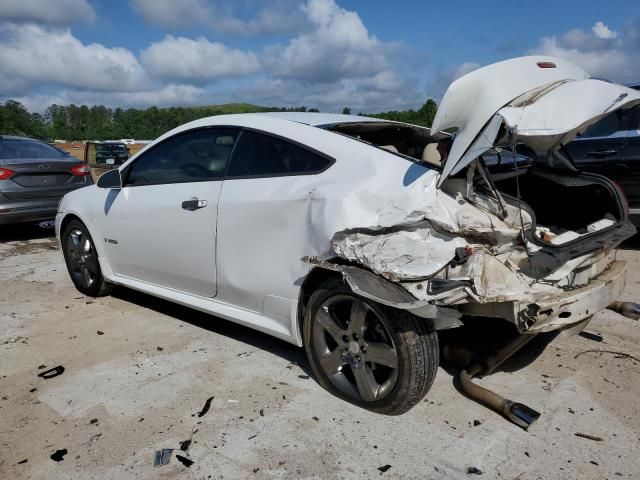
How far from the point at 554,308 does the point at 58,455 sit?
2.50 meters

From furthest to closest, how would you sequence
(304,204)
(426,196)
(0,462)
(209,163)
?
(209,163) → (304,204) → (426,196) → (0,462)

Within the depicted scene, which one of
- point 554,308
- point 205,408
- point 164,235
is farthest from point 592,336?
point 164,235

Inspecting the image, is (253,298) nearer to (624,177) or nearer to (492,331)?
(492,331)

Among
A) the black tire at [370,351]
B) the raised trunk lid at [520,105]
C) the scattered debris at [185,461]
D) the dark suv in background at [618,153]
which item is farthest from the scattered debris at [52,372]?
the dark suv in background at [618,153]

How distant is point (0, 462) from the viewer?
8.45ft

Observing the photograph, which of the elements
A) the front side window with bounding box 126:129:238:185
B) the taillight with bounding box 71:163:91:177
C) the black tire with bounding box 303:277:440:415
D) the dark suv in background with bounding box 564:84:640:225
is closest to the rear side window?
the front side window with bounding box 126:129:238:185

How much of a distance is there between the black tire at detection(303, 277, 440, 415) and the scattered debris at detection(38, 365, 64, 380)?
1681 mm

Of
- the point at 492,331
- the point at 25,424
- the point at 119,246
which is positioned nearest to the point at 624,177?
the point at 492,331

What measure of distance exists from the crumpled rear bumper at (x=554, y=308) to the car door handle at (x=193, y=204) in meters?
1.81

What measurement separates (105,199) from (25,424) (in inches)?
83.8

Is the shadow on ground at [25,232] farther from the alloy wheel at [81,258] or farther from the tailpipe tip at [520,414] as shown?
the tailpipe tip at [520,414]

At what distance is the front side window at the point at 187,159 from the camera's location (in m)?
3.64

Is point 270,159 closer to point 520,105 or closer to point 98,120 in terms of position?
point 520,105

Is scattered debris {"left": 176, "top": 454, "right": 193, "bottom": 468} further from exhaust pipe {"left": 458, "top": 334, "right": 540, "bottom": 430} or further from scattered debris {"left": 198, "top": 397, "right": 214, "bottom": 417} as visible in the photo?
exhaust pipe {"left": 458, "top": 334, "right": 540, "bottom": 430}
